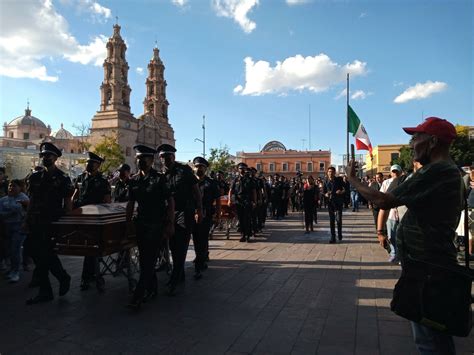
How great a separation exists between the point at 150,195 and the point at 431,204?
339cm

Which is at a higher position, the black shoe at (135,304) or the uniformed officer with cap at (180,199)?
the uniformed officer with cap at (180,199)

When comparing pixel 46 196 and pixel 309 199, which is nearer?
pixel 46 196

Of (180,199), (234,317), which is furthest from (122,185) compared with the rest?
(234,317)

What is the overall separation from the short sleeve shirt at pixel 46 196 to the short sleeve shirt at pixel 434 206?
176 inches

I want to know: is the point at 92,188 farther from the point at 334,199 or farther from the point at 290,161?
the point at 290,161

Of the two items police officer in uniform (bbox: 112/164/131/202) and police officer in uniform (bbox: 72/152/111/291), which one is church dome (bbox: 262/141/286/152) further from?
police officer in uniform (bbox: 72/152/111/291)

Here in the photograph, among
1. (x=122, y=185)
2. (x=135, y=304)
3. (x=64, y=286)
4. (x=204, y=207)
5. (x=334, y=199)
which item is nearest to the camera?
(x=135, y=304)

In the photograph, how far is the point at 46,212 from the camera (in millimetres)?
5320

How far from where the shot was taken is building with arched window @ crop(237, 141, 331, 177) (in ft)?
326

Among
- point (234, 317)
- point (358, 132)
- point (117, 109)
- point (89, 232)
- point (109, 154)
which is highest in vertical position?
point (117, 109)

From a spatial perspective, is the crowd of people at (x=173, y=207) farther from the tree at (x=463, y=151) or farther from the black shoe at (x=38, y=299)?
the tree at (x=463, y=151)

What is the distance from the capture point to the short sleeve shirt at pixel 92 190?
6.37 metres

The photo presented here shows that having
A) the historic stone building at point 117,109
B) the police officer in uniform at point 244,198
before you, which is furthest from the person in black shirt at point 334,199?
the historic stone building at point 117,109

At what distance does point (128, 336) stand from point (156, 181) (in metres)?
1.85
